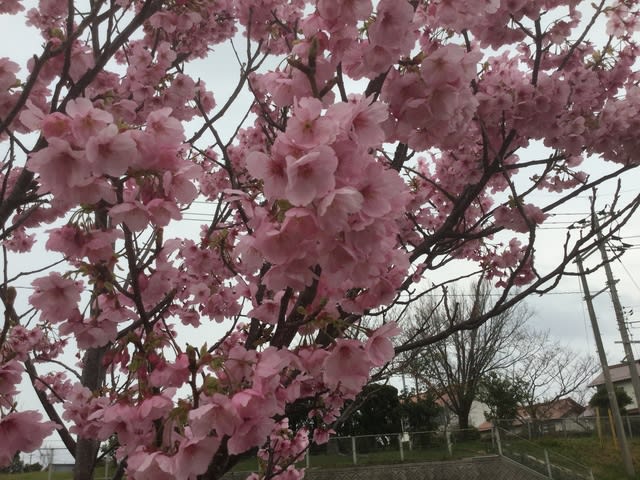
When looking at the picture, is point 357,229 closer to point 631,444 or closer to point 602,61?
point 602,61

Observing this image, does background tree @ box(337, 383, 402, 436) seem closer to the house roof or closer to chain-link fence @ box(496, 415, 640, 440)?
chain-link fence @ box(496, 415, 640, 440)

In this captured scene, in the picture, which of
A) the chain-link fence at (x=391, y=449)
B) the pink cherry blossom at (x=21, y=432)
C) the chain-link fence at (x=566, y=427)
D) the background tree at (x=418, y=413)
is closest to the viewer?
the pink cherry blossom at (x=21, y=432)

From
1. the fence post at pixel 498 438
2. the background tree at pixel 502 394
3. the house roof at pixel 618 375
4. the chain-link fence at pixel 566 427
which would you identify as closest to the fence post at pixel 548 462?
the fence post at pixel 498 438

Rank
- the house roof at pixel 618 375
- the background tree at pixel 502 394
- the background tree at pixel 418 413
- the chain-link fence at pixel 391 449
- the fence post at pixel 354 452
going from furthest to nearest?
1. the house roof at pixel 618 375
2. the background tree at pixel 502 394
3. the background tree at pixel 418 413
4. the chain-link fence at pixel 391 449
5. the fence post at pixel 354 452

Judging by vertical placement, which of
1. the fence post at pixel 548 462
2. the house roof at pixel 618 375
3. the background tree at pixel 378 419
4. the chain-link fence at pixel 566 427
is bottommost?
the fence post at pixel 548 462

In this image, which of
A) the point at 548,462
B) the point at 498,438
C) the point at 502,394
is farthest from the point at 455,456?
the point at 502,394

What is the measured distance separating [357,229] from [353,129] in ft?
0.68

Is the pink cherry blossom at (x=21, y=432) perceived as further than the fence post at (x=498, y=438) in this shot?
No

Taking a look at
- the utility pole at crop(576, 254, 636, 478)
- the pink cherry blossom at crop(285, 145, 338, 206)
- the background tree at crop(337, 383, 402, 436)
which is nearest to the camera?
the pink cherry blossom at crop(285, 145, 338, 206)

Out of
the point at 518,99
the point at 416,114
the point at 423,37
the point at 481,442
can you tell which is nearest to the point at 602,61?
the point at 518,99

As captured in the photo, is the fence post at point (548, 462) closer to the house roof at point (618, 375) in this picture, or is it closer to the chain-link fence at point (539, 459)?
the chain-link fence at point (539, 459)

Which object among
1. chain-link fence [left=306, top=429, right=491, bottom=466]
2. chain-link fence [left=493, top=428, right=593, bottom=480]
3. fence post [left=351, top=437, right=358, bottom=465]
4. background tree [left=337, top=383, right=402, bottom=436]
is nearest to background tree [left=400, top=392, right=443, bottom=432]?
background tree [left=337, top=383, right=402, bottom=436]

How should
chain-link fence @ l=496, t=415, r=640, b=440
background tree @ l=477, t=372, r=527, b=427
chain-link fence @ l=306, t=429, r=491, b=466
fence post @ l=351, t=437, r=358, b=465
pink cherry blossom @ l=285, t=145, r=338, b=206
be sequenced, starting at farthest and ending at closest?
background tree @ l=477, t=372, r=527, b=427
chain-link fence @ l=496, t=415, r=640, b=440
chain-link fence @ l=306, t=429, r=491, b=466
fence post @ l=351, t=437, r=358, b=465
pink cherry blossom @ l=285, t=145, r=338, b=206

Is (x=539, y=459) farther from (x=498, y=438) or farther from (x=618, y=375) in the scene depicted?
(x=618, y=375)
